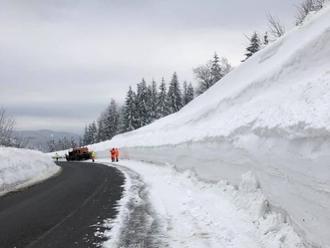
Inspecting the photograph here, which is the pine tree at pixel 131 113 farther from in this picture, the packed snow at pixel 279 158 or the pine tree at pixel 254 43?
the packed snow at pixel 279 158

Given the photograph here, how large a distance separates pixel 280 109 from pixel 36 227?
5938 millimetres

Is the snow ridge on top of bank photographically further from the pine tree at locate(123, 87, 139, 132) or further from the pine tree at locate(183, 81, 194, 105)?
the pine tree at locate(183, 81, 194, 105)

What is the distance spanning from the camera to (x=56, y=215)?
12.4 meters

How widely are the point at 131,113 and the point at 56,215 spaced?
9062 cm

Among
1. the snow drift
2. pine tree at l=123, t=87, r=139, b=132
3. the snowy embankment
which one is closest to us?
the snow drift

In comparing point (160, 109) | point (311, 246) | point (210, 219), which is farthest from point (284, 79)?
point (160, 109)

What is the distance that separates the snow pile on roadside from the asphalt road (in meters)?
0.54

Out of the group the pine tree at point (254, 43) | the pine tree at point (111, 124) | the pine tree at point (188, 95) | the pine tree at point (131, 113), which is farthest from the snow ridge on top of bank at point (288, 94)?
the pine tree at point (111, 124)

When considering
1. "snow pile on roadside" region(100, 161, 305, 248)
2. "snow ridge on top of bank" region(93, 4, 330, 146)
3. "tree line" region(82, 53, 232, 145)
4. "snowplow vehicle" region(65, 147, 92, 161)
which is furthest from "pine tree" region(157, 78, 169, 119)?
"snow pile on roadside" region(100, 161, 305, 248)

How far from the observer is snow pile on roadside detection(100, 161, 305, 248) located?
8688 mm

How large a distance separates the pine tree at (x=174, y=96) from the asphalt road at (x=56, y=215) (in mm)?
86566

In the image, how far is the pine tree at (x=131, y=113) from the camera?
102 meters

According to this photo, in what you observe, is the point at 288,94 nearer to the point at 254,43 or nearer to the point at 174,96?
the point at 254,43

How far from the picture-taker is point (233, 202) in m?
12.5
